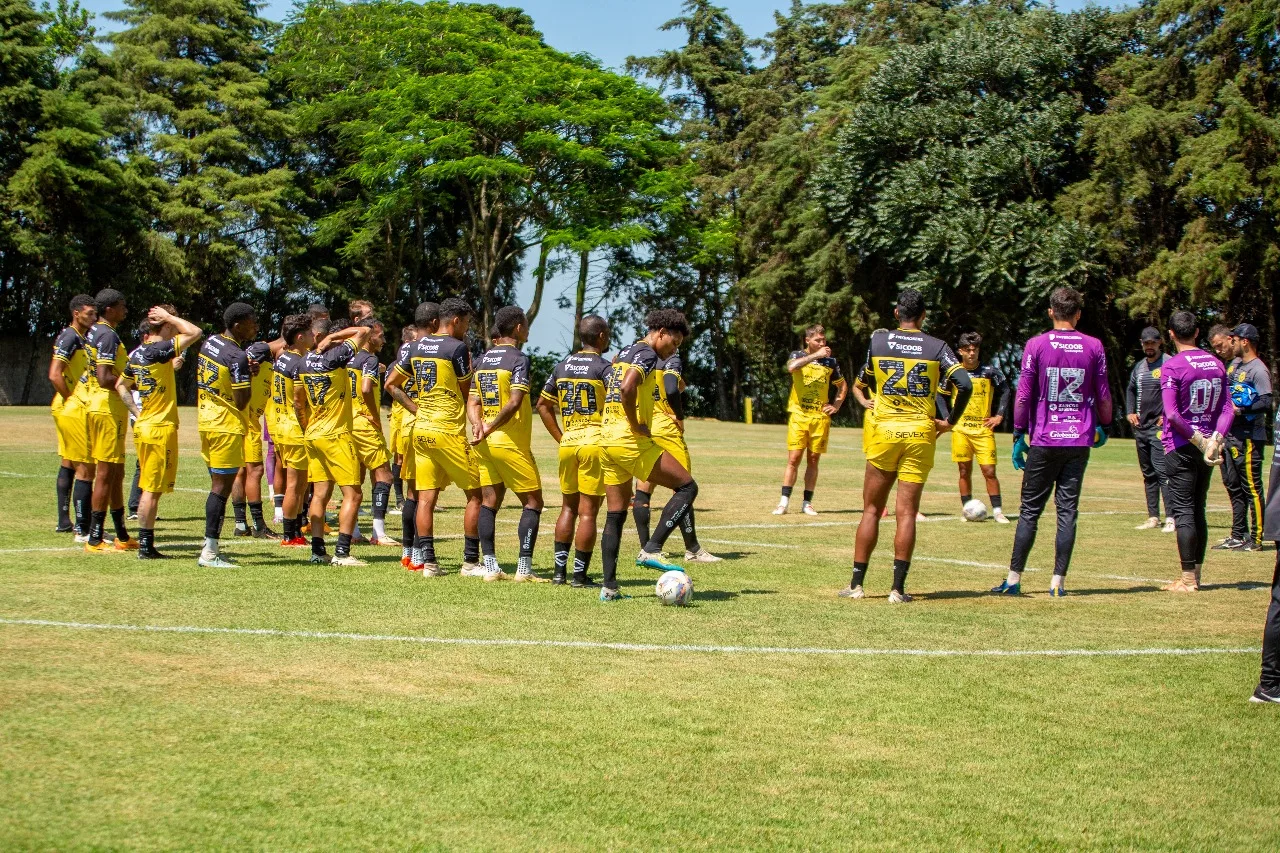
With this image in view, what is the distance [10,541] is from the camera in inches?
490

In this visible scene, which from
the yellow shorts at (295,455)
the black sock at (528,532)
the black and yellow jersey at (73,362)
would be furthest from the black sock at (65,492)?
the black sock at (528,532)

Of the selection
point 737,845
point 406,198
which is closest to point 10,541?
point 737,845

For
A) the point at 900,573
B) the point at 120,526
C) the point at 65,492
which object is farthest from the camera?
the point at 65,492

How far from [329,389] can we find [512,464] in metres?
2.15

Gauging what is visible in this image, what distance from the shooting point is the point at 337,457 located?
1173cm

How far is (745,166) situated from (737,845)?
179 feet

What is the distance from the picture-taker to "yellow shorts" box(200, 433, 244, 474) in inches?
440

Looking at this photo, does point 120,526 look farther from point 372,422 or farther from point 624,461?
point 624,461

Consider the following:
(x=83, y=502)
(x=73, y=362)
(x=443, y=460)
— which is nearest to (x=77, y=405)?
(x=73, y=362)

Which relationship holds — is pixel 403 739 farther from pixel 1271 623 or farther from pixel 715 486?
pixel 715 486

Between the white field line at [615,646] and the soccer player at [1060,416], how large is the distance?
89.5 inches

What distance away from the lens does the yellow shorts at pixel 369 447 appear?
43.7 feet

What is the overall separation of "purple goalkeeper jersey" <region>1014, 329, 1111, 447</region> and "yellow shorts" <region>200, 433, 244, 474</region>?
6725mm

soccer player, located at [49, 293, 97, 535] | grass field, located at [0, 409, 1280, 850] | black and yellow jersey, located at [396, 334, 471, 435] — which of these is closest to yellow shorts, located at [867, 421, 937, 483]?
grass field, located at [0, 409, 1280, 850]
